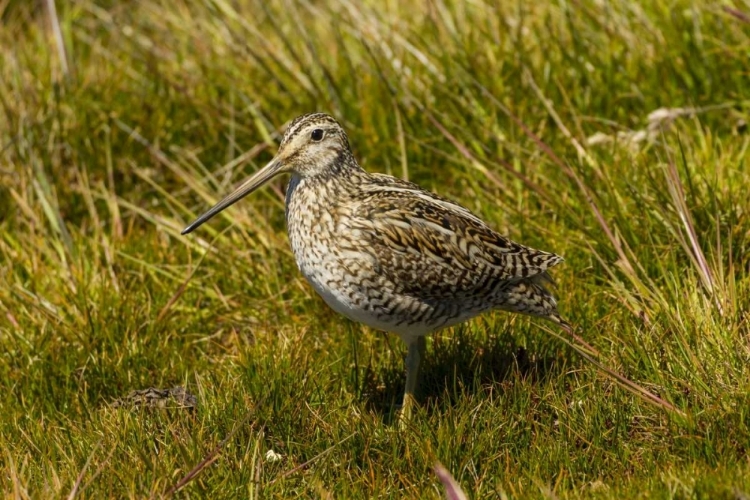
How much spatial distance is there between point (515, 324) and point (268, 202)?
185 cm

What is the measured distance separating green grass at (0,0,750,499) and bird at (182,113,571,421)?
11.2 inches

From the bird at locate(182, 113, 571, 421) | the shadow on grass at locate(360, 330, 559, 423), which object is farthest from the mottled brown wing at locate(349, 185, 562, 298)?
the shadow on grass at locate(360, 330, 559, 423)

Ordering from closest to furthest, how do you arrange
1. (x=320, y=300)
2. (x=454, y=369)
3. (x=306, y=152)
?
(x=454, y=369), (x=306, y=152), (x=320, y=300)

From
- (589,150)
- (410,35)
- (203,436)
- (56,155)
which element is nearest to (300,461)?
(203,436)

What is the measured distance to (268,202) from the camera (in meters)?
6.39

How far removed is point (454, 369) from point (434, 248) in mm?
516

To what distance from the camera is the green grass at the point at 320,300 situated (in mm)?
4199

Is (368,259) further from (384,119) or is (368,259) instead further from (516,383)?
(384,119)

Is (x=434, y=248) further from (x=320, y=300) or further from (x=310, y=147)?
(x=320, y=300)

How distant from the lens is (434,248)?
15.5ft

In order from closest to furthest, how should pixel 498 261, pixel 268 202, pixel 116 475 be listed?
1. pixel 116 475
2. pixel 498 261
3. pixel 268 202

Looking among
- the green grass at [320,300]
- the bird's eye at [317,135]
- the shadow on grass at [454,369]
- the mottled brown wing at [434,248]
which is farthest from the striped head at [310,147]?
the shadow on grass at [454,369]

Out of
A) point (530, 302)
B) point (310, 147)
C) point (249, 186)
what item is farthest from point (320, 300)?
point (530, 302)

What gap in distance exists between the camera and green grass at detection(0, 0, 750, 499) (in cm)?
420
